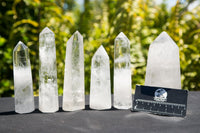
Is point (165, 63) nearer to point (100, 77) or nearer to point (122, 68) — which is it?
point (122, 68)

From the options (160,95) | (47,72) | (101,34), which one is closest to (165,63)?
(160,95)

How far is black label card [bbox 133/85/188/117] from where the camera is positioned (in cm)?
92

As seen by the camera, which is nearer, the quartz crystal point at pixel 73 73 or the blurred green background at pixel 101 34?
the quartz crystal point at pixel 73 73

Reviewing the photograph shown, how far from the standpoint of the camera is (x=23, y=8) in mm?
2092

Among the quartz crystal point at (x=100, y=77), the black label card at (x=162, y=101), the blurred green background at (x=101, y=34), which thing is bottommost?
the black label card at (x=162, y=101)

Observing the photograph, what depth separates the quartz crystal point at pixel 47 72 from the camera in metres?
0.92

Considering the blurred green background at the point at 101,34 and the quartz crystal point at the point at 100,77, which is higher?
the blurred green background at the point at 101,34

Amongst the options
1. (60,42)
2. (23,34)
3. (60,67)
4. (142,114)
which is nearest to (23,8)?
(23,34)

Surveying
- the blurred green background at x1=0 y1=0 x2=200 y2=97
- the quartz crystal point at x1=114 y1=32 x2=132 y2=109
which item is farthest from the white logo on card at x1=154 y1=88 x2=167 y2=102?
the blurred green background at x1=0 y1=0 x2=200 y2=97

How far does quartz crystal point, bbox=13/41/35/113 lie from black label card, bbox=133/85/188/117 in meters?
0.53

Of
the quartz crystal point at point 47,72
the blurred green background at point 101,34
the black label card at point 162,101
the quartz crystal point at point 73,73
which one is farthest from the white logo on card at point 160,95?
the blurred green background at point 101,34

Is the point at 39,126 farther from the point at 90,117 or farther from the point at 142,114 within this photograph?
the point at 142,114

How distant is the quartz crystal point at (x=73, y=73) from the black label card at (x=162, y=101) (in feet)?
0.99

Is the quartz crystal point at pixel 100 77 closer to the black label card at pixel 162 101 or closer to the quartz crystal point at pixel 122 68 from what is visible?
the quartz crystal point at pixel 122 68
